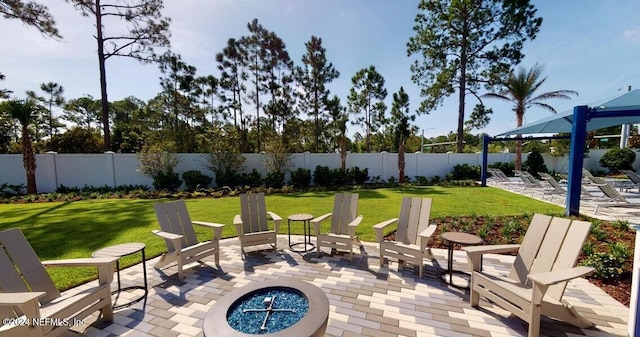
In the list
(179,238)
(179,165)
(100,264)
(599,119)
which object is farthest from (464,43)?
(100,264)

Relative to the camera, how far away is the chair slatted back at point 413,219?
12.3 ft

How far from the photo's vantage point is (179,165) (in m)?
12.8

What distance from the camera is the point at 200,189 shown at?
1169cm

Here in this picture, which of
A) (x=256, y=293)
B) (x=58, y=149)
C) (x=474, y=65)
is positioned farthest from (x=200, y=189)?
(x=474, y=65)

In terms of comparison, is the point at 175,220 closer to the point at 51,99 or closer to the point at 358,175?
the point at 358,175

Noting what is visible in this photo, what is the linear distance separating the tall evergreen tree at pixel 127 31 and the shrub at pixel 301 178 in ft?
32.8

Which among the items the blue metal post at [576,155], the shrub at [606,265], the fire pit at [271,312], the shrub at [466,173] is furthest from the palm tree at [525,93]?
the fire pit at [271,312]

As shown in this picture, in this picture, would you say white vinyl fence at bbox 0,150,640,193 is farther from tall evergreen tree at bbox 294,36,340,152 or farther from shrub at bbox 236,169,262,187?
tall evergreen tree at bbox 294,36,340,152

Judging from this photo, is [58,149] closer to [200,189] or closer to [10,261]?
[200,189]

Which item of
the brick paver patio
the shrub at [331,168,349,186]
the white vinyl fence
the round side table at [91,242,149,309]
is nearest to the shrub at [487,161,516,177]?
the white vinyl fence

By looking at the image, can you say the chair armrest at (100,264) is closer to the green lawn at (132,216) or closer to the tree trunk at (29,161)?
the green lawn at (132,216)

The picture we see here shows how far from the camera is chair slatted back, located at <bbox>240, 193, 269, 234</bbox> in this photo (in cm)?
450

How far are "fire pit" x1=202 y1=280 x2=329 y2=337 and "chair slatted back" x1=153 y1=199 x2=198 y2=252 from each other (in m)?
2.03

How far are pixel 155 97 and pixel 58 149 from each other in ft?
24.9
